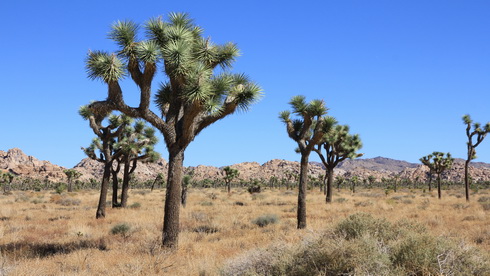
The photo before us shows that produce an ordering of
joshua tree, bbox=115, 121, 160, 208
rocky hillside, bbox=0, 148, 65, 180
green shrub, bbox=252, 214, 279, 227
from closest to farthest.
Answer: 1. green shrub, bbox=252, 214, 279, 227
2. joshua tree, bbox=115, 121, 160, 208
3. rocky hillside, bbox=0, 148, 65, 180

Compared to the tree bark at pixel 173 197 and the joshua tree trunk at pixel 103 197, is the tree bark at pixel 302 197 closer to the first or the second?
the tree bark at pixel 173 197

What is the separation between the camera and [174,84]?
11141mm

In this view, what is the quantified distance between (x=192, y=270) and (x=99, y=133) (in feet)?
44.0

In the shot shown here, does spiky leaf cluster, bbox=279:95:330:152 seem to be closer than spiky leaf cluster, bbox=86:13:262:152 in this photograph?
No

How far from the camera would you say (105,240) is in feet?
40.5

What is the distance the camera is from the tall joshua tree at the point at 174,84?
10.1 meters

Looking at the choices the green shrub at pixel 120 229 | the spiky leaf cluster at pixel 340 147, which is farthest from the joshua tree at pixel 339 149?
the green shrub at pixel 120 229

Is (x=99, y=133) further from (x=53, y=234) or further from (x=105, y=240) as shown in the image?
(x=105, y=240)

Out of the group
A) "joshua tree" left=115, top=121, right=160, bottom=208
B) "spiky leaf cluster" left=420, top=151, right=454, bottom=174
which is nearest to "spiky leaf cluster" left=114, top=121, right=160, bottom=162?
"joshua tree" left=115, top=121, right=160, bottom=208

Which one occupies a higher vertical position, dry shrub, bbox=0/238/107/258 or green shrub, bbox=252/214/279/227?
green shrub, bbox=252/214/279/227

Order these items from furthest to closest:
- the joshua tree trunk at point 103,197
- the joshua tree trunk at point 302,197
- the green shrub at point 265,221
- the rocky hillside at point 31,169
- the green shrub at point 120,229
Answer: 1. the rocky hillside at point 31,169
2. the joshua tree trunk at point 103,197
3. the green shrub at point 265,221
4. the joshua tree trunk at point 302,197
5. the green shrub at point 120,229

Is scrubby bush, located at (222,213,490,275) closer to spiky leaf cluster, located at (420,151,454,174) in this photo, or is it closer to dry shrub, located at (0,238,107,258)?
dry shrub, located at (0,238,107,258)

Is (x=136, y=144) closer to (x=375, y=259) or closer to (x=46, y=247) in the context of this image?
(x=46, y=247)

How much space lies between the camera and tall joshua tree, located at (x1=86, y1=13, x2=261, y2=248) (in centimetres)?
1015
